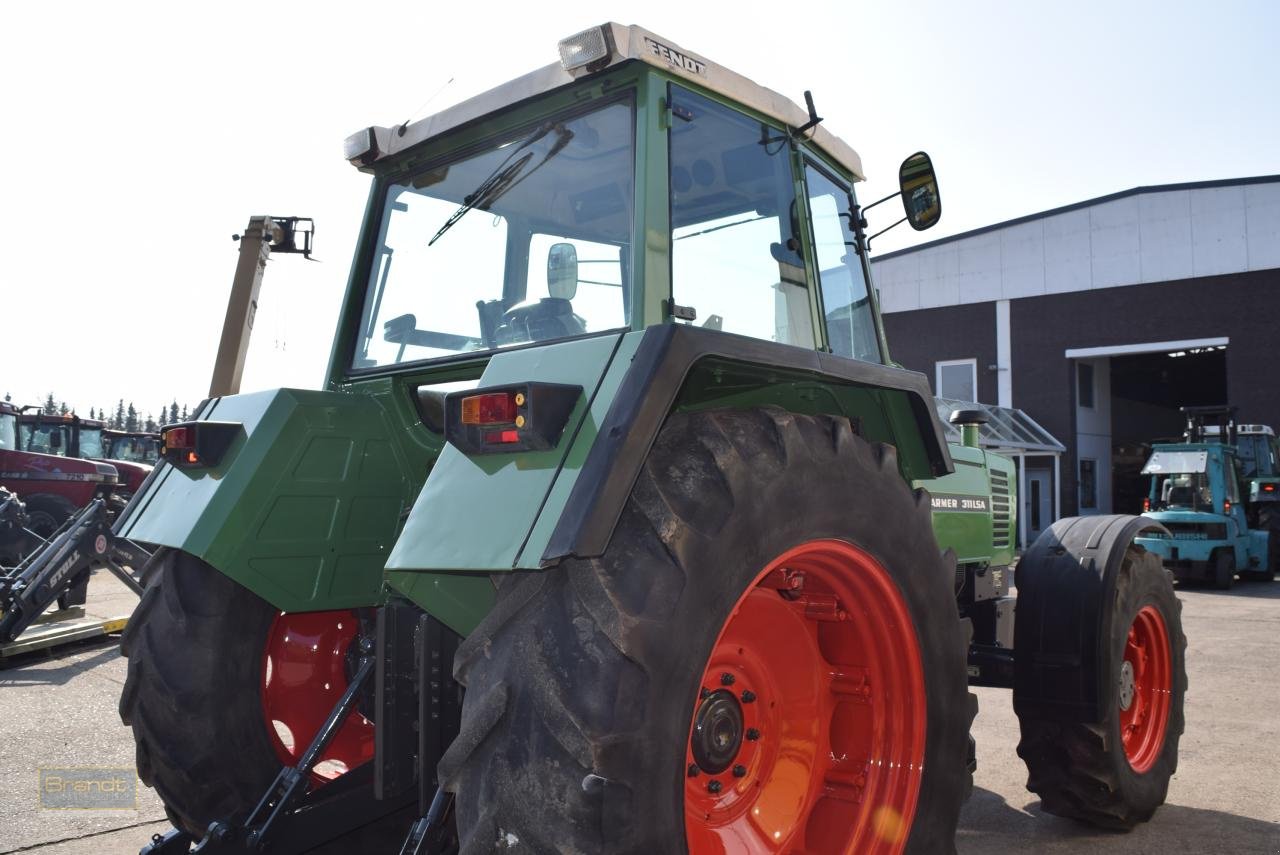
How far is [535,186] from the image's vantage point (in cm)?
306

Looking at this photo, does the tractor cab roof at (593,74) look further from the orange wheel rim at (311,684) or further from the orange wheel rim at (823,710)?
the orange wheel rim at (311,684)

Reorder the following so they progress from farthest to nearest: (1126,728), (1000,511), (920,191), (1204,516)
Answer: (1204,516) → (1000,511) → (1126,728) → (920,191)

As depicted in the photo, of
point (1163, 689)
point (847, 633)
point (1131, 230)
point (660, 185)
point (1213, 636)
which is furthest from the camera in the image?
point (1131, 230)

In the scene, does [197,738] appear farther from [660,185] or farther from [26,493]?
[26,493]

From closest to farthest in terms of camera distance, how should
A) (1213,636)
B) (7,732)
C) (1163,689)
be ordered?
(1163,689)
(7,732)
(1213,636)

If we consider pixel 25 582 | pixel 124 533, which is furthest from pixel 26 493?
pixel 124 533

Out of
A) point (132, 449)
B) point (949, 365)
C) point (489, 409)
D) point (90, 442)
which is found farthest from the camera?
point (949, 365)

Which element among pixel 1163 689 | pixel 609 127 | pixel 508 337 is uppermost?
pixel 609 127

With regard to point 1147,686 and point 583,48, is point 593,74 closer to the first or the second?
point 583,48

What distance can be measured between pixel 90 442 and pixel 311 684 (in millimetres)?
19032

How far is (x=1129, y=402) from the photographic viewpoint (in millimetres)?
30516

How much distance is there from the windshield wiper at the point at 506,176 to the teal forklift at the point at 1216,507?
14.3 metres

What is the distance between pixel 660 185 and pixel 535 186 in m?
0.57

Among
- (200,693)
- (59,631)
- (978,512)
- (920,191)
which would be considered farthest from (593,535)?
(59,631)
